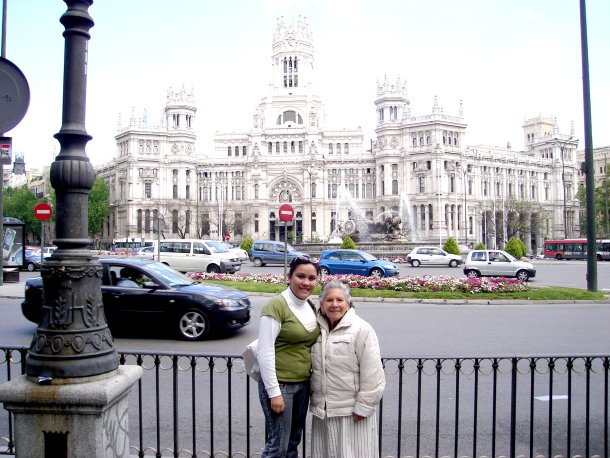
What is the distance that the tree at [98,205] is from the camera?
8719cm

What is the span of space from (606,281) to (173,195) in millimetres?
76059

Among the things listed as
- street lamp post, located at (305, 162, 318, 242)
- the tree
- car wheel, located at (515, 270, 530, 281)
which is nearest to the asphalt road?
car wheel, located at (515, 270, 530, 281)

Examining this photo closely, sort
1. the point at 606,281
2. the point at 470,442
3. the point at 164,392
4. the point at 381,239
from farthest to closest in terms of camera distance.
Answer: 1. the point at 381,239
2. the point at 606,281
3. the point at 164,392
4. the point at 470,442

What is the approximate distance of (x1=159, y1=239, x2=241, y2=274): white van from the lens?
2636 centimetres

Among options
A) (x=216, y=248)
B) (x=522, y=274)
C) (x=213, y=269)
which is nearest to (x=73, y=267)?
(x=213, y=269)

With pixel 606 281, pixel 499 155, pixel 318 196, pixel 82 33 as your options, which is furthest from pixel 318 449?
pixel 499 155

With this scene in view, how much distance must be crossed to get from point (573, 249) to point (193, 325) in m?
52.8

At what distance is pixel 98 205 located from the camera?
87625 mm

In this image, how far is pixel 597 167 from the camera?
112m

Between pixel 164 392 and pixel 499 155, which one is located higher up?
pixel 499 155

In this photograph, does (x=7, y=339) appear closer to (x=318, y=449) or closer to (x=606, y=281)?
(x=318, y=449)

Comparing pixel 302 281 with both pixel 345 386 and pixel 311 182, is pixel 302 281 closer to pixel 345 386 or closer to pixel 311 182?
pixel 345 386

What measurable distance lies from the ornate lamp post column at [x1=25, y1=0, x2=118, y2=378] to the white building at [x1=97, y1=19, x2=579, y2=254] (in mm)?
78001

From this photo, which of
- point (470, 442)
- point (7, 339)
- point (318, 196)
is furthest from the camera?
point (318, 196)
